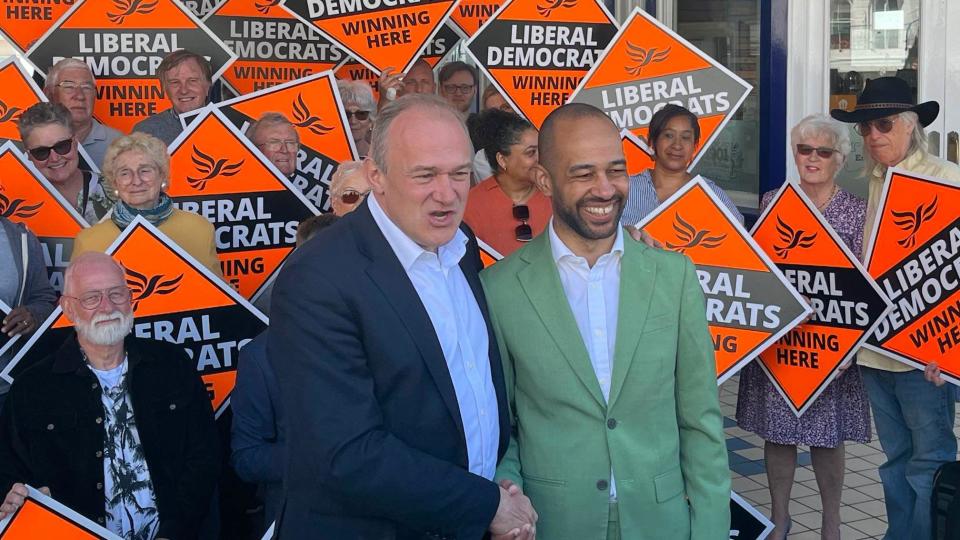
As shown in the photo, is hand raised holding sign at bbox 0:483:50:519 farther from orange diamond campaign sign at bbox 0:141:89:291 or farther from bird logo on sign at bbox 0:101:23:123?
bird logo on sign at bbox 0:101:23:123

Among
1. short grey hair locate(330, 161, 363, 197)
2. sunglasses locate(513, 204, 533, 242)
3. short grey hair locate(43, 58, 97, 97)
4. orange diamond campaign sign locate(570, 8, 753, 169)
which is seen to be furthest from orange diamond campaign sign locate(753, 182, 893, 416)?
short grey hair locate(43, 58, 97, 97)

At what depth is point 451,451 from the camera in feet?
8.41

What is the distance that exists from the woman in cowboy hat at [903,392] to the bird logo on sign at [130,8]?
419 centimetres

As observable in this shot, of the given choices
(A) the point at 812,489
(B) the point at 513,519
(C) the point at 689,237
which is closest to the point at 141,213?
(C) the point at 689,237

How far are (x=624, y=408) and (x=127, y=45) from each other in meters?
5.38

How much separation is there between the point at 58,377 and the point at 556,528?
214 centimetres

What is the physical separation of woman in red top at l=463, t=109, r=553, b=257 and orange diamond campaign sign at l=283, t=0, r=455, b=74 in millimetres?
1502

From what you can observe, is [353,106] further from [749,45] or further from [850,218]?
[749,45]

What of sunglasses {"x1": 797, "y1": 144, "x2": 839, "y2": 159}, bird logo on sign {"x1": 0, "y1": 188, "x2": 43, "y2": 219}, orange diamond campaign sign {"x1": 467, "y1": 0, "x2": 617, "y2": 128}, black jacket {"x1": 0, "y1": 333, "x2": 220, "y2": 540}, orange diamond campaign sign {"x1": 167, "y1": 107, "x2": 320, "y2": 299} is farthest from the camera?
orange diamond campaign sign {"x1": 467, "y1": 0, "x2": 617, "y2": 128}

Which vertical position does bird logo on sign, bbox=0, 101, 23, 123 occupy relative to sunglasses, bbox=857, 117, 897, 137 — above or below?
above

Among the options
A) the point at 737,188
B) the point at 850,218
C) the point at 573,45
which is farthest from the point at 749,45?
the point at 850,218

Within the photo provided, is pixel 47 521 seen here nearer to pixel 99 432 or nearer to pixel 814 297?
Result: pixel 99 432

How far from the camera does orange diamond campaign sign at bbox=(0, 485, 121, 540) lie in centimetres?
372

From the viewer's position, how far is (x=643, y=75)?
6824 mm
